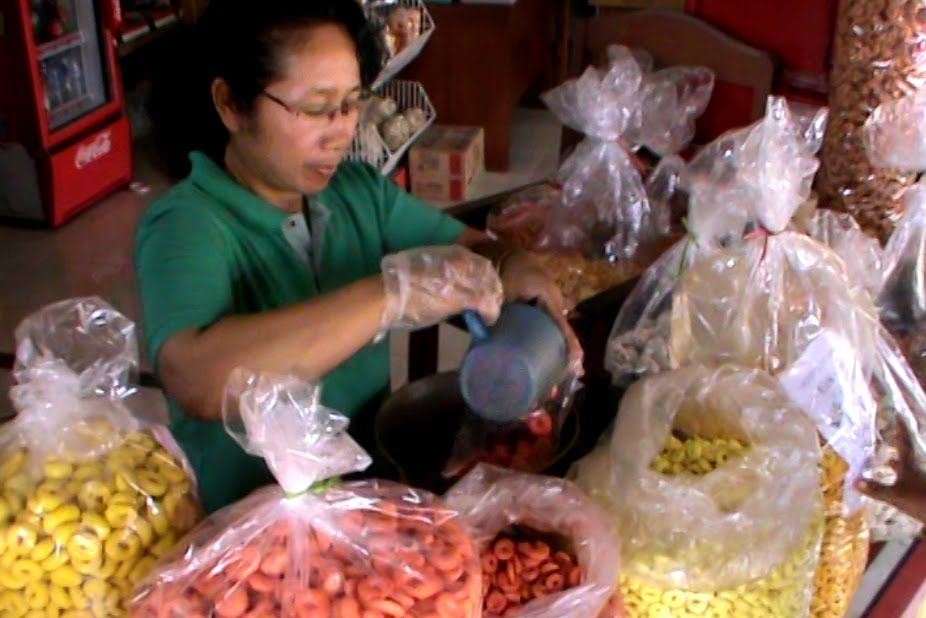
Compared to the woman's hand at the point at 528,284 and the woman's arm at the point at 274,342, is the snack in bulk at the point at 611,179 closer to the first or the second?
the woman's hand at the point at 528,284

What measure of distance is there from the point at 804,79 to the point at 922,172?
283mm

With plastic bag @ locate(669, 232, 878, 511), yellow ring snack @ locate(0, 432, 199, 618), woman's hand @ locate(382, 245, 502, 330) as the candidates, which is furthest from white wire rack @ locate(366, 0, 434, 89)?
yellow ring snack @ locate(0, 432, 199, 618)

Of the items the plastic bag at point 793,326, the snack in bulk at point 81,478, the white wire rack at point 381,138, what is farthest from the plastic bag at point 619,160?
the white wire rack at point 381,138

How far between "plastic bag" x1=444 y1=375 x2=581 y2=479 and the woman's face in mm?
330

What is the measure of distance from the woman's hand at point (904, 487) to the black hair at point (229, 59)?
30.6 inches

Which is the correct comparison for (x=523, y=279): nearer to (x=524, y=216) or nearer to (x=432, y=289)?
(x=432, y=289)

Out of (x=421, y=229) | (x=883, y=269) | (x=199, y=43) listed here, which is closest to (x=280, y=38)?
(x=199, y=43)

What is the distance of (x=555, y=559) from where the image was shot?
82 cm

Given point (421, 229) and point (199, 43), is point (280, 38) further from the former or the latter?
point (421, 229)

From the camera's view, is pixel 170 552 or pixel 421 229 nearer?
pixel 170 552

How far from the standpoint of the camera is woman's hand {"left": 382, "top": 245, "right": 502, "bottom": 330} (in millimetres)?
946

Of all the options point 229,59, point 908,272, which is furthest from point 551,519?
point 908,272

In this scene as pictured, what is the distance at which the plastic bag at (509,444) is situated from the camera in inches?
39.4

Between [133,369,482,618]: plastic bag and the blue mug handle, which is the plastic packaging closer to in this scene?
the blue mug handle
